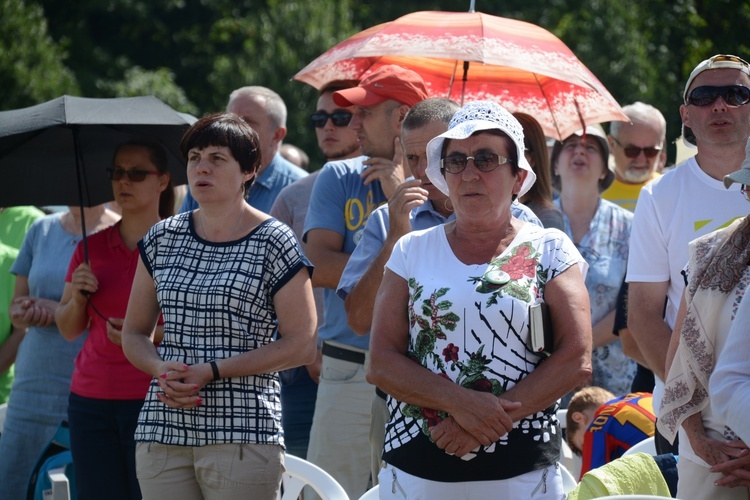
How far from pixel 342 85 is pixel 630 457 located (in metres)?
2.96

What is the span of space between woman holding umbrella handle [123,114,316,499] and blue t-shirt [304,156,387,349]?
0.61 meters

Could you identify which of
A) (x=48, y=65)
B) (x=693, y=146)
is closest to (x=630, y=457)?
(x=693, y=146)

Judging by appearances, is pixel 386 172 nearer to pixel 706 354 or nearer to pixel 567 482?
pixel 567 482

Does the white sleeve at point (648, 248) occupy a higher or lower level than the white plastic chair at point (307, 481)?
higher

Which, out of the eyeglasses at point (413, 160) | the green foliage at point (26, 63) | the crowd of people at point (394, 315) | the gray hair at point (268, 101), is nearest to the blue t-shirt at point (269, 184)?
the crowd of people at point (394, 315)

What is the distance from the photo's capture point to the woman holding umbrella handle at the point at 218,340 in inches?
153

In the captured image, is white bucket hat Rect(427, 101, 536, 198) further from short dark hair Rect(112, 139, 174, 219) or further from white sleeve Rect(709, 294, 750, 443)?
short dark hair Rect(112, 139, 174, 219)

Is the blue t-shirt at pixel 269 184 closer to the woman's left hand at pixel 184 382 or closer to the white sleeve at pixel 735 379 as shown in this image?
the woman's left hand at pixel 184 382

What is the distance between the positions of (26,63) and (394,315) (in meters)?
21.2

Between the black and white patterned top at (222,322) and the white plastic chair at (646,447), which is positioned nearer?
the black and white patterned top at (222,322)

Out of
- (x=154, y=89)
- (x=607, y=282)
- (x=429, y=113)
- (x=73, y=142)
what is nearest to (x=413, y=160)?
(x=429, y=113)

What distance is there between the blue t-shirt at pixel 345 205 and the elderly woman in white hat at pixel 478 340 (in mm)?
1289

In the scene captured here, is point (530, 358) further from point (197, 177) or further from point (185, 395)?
point (197, 177)

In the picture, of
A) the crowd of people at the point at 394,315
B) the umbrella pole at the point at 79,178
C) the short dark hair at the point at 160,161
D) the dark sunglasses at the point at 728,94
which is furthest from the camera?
the short dark hair at the point at 160,161
